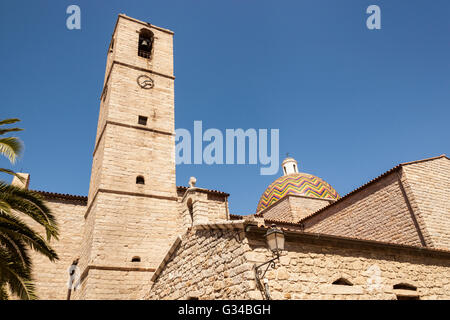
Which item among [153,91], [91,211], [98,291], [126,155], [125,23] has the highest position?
[125,23]

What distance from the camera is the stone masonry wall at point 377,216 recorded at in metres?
11.7

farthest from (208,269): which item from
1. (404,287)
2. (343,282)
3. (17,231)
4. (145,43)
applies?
(145,43)

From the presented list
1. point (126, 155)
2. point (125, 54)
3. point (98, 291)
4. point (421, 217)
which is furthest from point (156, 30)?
point (421, 217)

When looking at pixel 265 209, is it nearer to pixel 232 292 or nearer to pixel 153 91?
pixel 153 91

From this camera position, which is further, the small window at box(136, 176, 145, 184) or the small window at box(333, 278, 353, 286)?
the small window at box(136, 176, 145, 184)

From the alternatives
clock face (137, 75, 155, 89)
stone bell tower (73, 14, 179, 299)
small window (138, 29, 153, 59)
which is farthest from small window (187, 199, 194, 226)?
small window (138, 29, 153, 59)

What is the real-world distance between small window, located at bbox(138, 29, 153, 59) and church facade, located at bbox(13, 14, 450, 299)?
2.1 inches

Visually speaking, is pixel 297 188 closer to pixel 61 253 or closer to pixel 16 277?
pixel 61 253

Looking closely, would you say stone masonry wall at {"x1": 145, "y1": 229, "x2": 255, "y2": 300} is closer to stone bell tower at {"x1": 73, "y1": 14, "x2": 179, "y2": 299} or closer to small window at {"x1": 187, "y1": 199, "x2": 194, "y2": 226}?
small window at {"x1": 187, "y1": 199, "x2": 194, "y2": 226}

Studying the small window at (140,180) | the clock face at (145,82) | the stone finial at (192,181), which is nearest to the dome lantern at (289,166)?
the clock face at (145,82)

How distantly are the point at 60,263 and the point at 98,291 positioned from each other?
3.34 m

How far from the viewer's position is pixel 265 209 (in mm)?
23531

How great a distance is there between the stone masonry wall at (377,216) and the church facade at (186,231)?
0.04 meters

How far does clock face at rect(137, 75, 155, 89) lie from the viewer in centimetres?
1530
